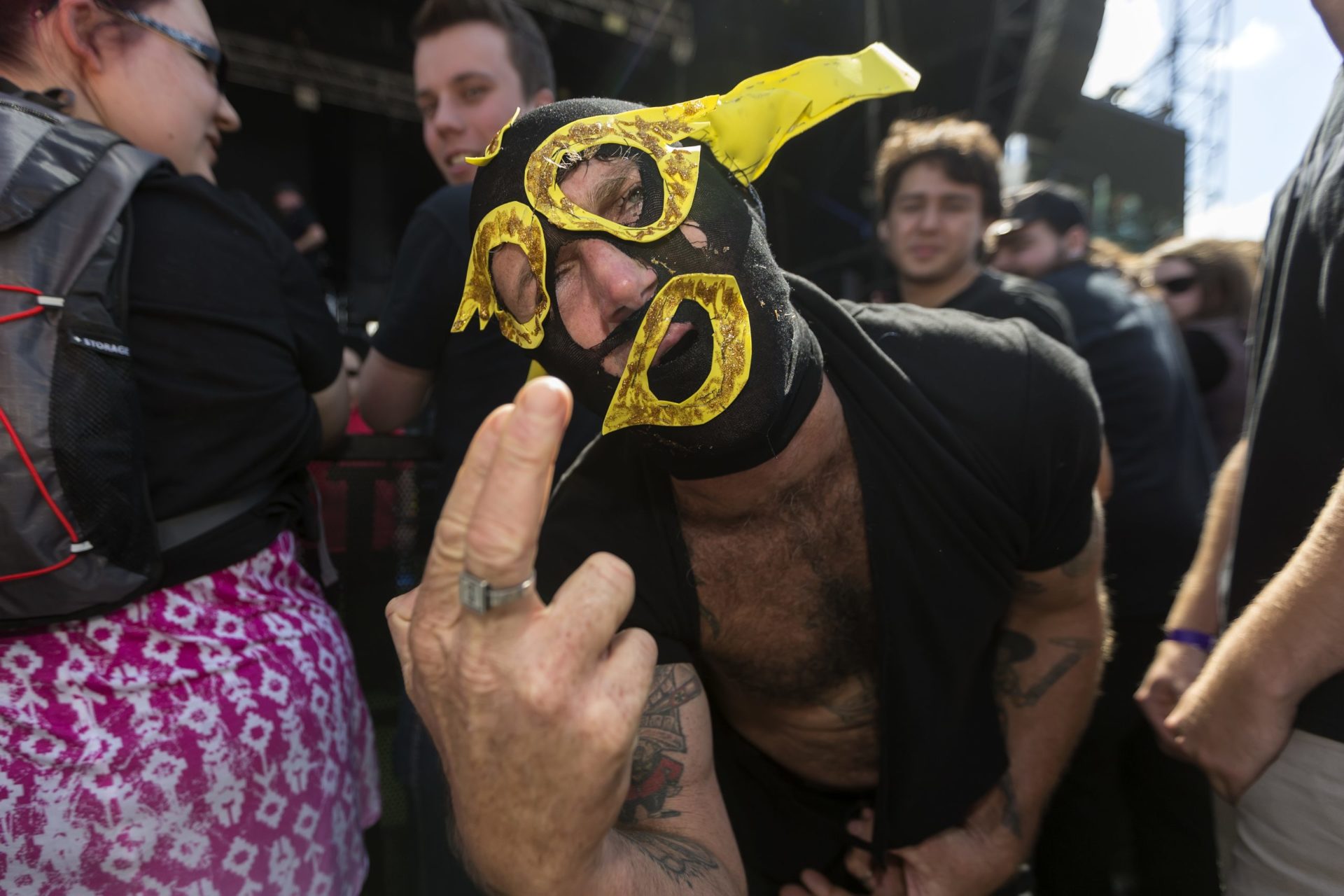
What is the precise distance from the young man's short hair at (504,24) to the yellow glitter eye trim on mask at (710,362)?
1408mm

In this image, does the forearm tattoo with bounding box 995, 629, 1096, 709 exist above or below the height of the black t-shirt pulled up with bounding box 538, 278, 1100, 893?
below

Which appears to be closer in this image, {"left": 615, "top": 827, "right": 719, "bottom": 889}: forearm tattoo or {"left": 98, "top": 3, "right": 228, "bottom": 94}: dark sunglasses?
{"left": 615, "top": 827, "right": 719, "bottom": 889}: forearm tattoo

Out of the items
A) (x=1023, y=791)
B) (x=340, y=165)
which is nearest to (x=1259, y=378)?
(x=1023, y=791)

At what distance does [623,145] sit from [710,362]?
0.43 metres

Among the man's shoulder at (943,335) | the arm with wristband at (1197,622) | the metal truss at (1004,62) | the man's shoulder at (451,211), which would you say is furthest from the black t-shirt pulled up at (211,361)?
the metal truss at (1004,62)

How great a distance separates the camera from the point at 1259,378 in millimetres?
1526

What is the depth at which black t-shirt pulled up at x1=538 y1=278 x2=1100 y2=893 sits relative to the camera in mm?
1581

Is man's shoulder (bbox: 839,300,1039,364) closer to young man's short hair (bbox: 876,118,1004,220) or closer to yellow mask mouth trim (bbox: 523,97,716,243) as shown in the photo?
yellow mask mouth trim (bbox: 523,97,716,243)

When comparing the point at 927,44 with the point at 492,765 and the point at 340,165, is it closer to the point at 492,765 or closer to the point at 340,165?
the point at 492,765

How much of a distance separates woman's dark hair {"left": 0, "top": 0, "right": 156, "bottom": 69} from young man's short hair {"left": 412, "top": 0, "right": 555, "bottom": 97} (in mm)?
1093

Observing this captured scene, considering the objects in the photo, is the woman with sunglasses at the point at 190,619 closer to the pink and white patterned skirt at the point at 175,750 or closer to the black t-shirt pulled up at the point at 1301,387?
the pink and white patterned skirt at the point at 175,750

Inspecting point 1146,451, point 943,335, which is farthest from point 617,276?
point 1146,451

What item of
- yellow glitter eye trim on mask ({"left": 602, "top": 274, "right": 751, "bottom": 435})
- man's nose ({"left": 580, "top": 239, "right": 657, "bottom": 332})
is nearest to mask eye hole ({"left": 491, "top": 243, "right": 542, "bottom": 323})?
man's nose ({"left": 580, "top": 239, "right": 657, "bottom": 332})

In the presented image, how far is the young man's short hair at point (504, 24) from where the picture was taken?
7.57 ft
